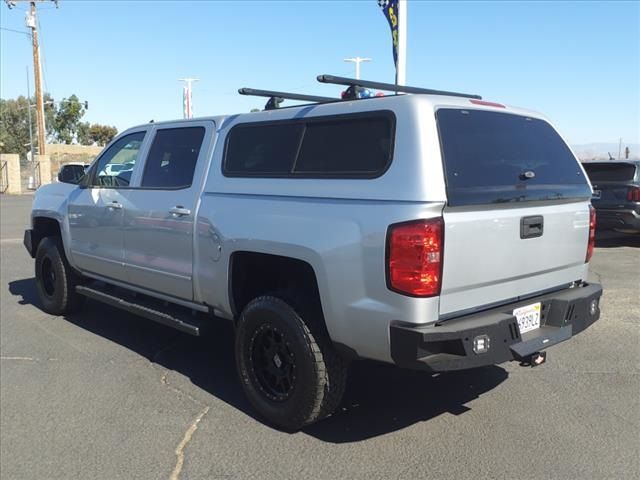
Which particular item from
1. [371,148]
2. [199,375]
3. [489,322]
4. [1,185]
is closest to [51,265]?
[199,375]

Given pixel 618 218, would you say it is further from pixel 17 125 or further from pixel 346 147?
pixel 17 125

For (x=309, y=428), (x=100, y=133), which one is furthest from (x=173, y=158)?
(x=100, y=133)

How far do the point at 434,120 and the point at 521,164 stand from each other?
80 centimetres

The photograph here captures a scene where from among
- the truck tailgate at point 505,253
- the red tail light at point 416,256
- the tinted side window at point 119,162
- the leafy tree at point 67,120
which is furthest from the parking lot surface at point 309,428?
the leafy tree at point 67,120

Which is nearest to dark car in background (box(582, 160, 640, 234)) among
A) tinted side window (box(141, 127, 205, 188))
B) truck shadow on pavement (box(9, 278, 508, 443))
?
truck shadow on pavement (box(9, 278, 508, 443))

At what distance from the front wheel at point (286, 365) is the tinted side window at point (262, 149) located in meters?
0.90

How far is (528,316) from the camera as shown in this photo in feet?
11.7

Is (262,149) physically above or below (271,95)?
below

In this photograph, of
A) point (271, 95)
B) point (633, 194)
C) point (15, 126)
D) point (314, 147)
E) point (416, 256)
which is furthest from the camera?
point (15, 126)

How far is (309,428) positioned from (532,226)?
6.22ft

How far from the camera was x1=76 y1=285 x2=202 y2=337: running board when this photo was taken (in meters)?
4.46

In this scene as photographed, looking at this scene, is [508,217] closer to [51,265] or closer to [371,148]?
[371,148]

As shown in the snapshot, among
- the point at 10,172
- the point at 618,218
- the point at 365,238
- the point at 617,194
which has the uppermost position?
the point at 10,172

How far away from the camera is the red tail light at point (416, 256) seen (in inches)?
118
